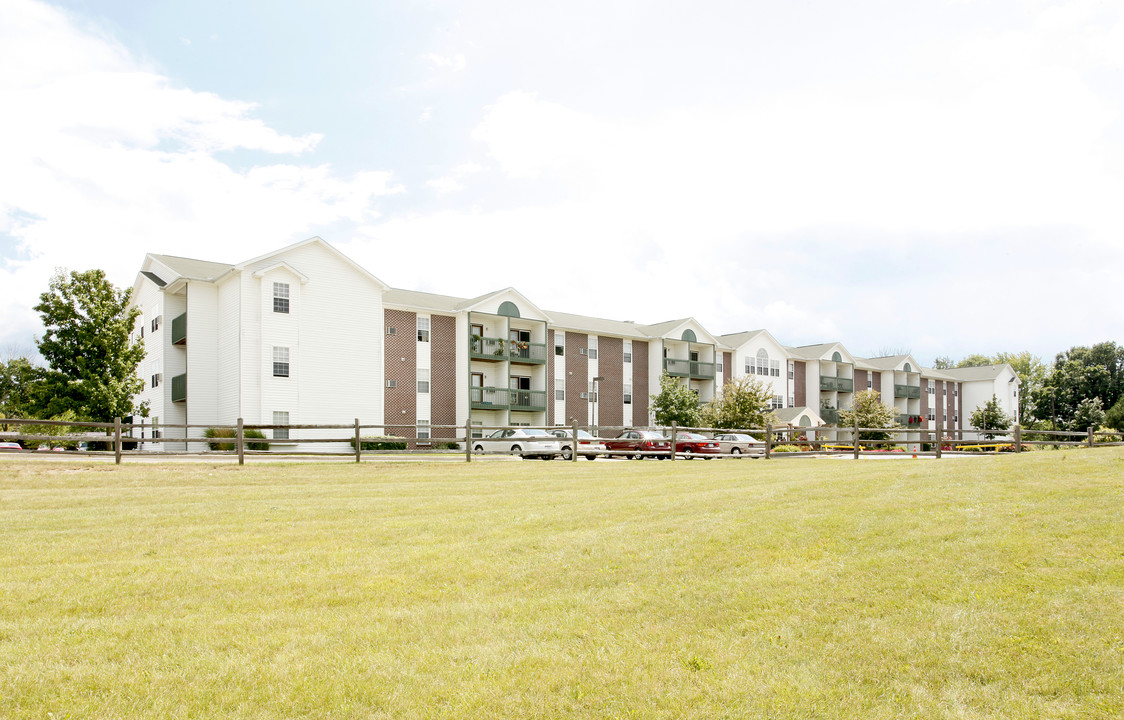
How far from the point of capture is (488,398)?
4688 cm

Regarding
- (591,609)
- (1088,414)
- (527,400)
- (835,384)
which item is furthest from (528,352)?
(1088,414)

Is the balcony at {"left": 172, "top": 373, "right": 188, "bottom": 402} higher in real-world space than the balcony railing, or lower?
lower

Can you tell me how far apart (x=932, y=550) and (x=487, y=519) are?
5.71 meters

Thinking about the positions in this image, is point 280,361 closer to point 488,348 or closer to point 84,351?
point 84,351

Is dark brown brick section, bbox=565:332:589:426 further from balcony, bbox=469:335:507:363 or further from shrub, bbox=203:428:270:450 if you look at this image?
shrub, bbox=203:428:270:450

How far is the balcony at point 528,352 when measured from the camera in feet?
159

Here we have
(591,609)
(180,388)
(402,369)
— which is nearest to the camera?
(591,609)


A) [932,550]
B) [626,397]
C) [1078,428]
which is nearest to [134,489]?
[932,550]

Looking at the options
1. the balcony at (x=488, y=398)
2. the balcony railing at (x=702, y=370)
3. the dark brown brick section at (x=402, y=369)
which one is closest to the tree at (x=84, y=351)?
the dark brown brick section at (x=402, y=369)

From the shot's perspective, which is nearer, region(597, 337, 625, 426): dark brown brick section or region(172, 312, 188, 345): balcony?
region(172, 312, 188, 345): balcony

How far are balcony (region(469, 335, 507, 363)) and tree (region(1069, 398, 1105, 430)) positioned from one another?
6381cm

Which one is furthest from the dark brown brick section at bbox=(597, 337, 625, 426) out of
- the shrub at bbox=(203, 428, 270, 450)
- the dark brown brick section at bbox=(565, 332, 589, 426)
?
the shrub at bbox=(203, 428, 270, 450)

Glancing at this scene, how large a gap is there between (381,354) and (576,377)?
15445 mm

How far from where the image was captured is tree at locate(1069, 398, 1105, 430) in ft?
258
